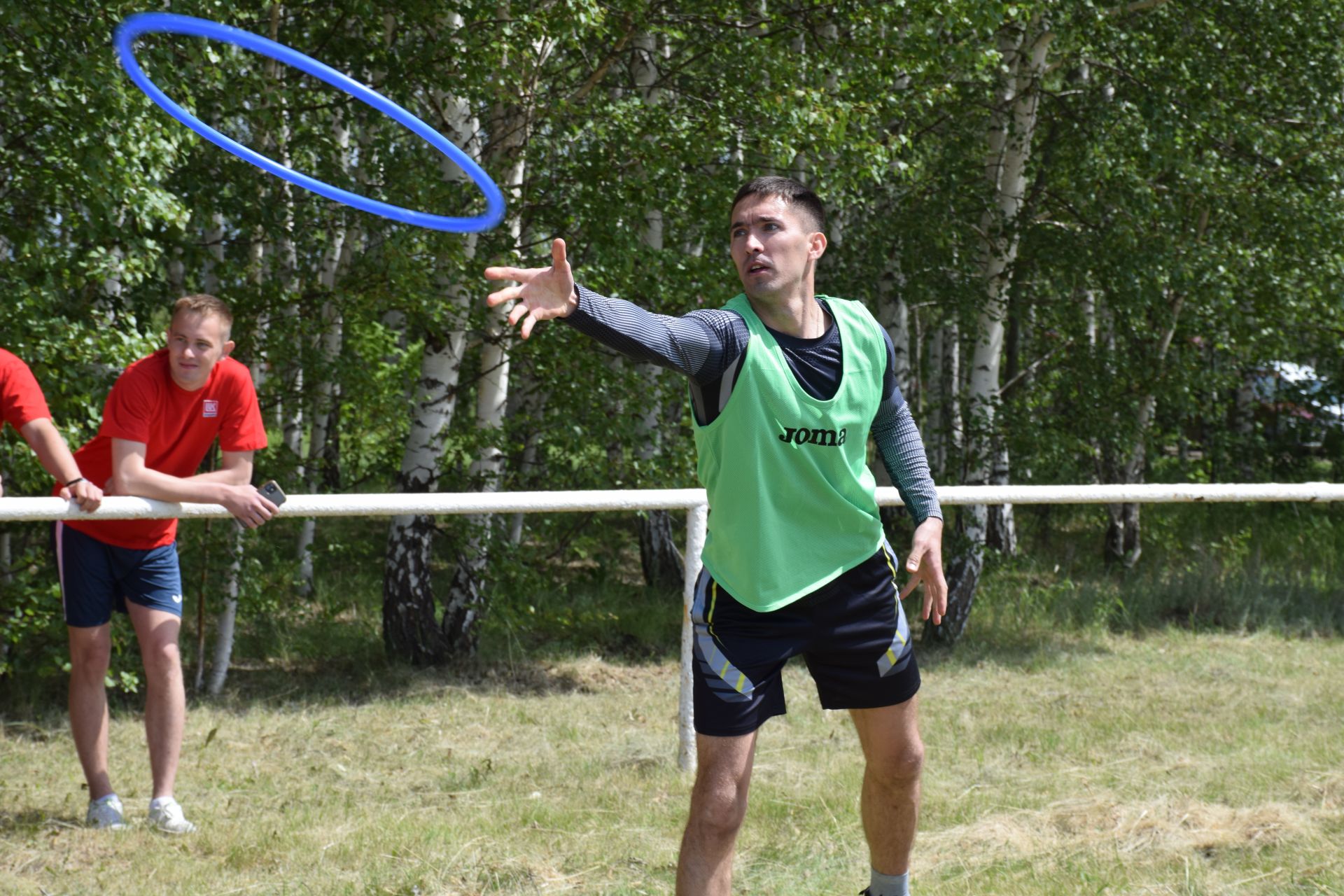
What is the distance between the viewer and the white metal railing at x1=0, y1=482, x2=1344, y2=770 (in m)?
3.83

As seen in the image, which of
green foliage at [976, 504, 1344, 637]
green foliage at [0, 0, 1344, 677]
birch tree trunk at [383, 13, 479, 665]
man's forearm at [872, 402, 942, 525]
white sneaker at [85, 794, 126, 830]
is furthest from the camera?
green foliage at [976, 504, 1344, 637]

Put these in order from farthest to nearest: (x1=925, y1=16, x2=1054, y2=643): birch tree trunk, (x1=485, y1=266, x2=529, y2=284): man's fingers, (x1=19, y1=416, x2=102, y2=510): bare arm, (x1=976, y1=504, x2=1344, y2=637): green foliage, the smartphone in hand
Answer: (x1=976, y1=504, x2=1344, y2=637): green foliage → (x1=925, y1=16, x2=1054, y2=643): birch tree trunk → the smartphone in hand → (x1=19, y1=416, x2=102, y2=510): bare arm → (x1=485, y1=266, x2=529, y2=284): man's fingers

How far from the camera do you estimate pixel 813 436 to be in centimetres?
313

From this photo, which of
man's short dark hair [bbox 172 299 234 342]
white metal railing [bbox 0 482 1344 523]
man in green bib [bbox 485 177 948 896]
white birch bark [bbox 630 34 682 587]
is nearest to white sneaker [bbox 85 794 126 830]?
white metal railing [bbox 0 482 1344 523]

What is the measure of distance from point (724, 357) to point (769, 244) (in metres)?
0.35

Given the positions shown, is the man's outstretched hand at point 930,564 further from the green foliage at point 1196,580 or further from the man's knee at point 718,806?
the green foliage at point 1196,580

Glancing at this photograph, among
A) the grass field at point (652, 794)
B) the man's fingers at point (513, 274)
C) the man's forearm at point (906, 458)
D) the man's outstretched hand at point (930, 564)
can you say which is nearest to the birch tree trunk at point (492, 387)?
the grass field at point (652, 794)

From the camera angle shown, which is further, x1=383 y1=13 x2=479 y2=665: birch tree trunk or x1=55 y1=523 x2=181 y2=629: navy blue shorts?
x1=383 y1=13 x2=479 y2=665: birch tree trunk

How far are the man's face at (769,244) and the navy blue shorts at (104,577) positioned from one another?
2453 mm

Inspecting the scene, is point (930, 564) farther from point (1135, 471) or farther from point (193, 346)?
point (1135, 471)

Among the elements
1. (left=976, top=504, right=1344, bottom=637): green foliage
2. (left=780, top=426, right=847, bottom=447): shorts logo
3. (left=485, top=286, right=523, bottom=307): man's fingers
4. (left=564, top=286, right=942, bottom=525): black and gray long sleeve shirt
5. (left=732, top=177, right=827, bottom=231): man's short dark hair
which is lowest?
(left=976, top=504, right=1344, bottom=637): green foliage

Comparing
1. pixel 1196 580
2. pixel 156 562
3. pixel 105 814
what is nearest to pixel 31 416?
pixel 156 562

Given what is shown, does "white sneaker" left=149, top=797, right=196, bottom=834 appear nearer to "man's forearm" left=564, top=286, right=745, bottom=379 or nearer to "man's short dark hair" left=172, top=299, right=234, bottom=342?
"man's short dark hair" left=172, top=299, right=234, bottom=342

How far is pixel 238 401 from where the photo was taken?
4.46 metres
